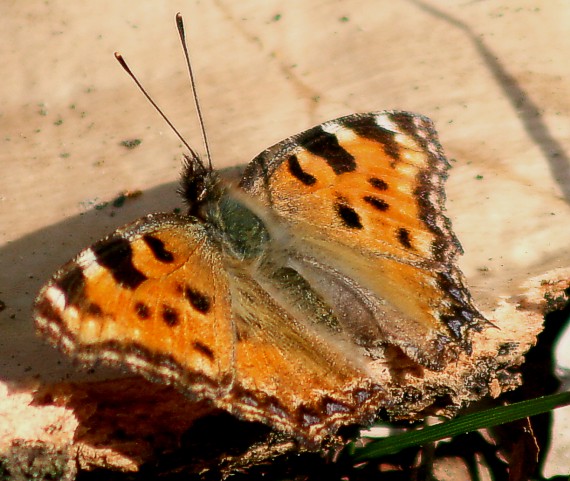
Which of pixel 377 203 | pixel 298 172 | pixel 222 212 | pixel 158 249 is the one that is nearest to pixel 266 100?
pixel 298 172

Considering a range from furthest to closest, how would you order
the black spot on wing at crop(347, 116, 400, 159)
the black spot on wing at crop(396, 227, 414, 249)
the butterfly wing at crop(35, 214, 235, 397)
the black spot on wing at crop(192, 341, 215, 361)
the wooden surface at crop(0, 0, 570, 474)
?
1. the wooden surface at crop(0, 0, 570, 474)
2. the black spot on wing at crop(347, 116, 400, 159)
3. the black spot on wing at crop(396, 227, 414, 249)
4. the black spot on wing at crop(192, 341, 215, 361)
5. the butterfly wing at crop(35, 214, 235, 397)

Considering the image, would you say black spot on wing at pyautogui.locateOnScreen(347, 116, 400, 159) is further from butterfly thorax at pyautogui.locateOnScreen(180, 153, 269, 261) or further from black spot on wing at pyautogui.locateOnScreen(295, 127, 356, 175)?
butterfly thorax at pyautogui.locateOnScreen(180, 153, 269, 261)

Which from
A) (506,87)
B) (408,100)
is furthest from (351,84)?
(506,87)

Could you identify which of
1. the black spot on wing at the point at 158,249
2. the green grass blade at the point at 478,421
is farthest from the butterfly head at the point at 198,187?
the green grass blade at the point at 478,421

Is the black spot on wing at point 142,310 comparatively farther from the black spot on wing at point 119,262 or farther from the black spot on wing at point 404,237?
the black spot on wing at point 404,237

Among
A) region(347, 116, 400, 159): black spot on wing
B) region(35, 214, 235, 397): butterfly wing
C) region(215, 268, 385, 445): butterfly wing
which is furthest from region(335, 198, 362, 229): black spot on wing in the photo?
region(35, 214, 235, 397): butterfly wing

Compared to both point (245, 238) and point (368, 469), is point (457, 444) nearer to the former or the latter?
point (368, 469)

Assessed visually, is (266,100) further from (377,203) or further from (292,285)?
(292,285)
